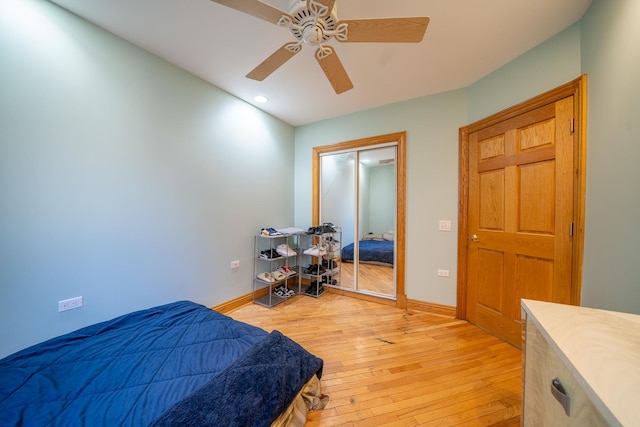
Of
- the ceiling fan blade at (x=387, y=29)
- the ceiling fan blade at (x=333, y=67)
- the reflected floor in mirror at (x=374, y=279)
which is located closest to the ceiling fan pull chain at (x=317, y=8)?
the ceiling fan blade at (x=387, y=29)

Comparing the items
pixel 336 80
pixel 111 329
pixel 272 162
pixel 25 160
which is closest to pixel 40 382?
pixel 111 329

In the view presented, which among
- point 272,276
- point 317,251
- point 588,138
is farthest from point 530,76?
point 272,276

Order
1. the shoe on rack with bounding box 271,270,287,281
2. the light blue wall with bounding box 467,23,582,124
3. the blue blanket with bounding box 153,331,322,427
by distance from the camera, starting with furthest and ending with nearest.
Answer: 1. the shoe on rack with bounding box 271,270,287,281
2. the light blue wall with bounding box 467,23,582,124
3. the blue blanket with bounding box 153,331,322,427

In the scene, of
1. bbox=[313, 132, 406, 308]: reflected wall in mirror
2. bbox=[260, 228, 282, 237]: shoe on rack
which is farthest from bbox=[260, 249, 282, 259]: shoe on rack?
bbox=[313, 132, 406, 308]: reflected wall in mirror

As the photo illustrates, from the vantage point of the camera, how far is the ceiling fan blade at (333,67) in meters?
1.37

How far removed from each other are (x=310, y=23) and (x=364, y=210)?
2.40m

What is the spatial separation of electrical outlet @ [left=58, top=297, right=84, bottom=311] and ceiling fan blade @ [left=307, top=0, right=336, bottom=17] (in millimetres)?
2436

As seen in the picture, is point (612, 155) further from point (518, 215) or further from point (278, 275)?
point (278, 275)

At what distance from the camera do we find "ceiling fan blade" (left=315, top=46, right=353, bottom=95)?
1.37 meters

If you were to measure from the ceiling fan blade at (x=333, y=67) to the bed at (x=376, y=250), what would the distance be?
2.07 meters

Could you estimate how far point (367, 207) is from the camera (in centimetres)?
324

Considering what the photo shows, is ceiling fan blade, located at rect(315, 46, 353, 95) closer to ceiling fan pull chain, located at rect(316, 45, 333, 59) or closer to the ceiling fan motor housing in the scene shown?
ceiling fan pull chain, located at rect(316, 45, 333, 59)

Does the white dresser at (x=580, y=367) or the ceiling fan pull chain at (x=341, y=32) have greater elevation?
the ceiling fan pull chain at (x=341, y=32)

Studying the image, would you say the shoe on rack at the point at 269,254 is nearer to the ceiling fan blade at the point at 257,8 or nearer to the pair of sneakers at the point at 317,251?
the pair of sneakers at the point at 317,251
